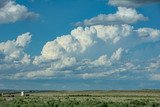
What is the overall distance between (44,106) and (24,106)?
315cm

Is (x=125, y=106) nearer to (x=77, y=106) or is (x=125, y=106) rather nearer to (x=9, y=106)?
(x=77, y=106)

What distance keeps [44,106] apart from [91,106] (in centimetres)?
984

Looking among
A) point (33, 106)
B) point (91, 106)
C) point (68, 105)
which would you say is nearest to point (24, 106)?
point (33, 106)

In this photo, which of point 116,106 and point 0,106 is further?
point 0,106

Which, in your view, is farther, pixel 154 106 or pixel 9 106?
pixel 9 106

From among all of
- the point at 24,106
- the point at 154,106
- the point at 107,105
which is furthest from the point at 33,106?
the point at 154,106

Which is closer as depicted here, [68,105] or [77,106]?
[77,106]

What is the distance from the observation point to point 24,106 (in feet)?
268

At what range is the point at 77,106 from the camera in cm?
7556

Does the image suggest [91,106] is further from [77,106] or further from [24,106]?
[24,106]

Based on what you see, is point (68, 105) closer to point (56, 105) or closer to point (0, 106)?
point (56, 105)

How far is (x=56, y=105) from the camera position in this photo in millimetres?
82562

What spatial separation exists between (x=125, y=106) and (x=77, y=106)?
22.6 ft

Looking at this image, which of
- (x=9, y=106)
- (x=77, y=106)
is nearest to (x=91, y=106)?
(x=77, y=106)
